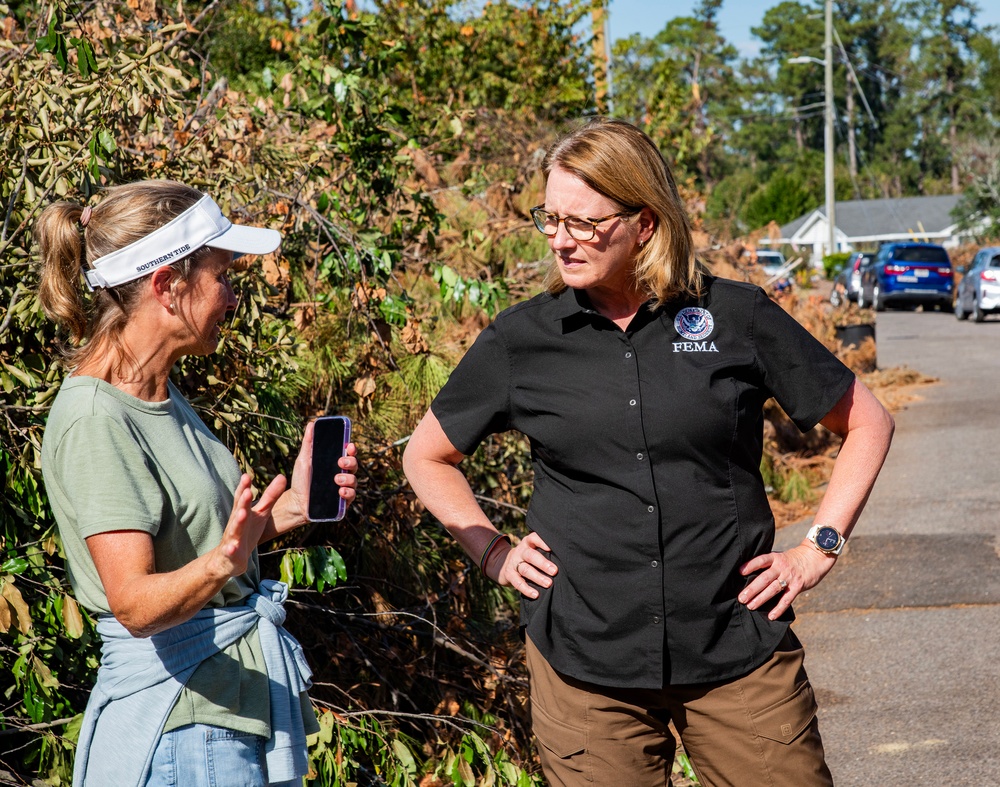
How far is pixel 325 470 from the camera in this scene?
2271 mm

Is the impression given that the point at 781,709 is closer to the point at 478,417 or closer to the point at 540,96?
the point at 478,417

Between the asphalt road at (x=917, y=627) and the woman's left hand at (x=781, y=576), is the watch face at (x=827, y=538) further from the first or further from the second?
the asphalt road at (x=917, y=627)

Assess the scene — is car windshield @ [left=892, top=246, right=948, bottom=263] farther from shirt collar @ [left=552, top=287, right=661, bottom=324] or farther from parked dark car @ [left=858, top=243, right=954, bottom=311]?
shirt collar @ [left=552, top=287, right=661, bottom=324]

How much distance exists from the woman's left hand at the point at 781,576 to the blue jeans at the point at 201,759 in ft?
3.54

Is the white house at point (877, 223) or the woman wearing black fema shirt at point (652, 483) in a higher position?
the woman wearing black fema shirt at point (652, 483)

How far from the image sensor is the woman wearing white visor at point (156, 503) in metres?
1.98

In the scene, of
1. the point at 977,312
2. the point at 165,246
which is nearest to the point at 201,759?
the point at 165,246

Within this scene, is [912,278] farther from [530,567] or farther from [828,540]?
[530,567]

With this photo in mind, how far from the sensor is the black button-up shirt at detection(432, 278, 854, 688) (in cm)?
236

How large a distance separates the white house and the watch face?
70.6m

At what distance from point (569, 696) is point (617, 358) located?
75cm

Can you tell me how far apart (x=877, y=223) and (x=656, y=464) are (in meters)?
77.6

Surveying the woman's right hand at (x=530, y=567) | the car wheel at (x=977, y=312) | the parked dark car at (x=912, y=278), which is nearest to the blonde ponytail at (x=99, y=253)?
the woman's right hand at (x=530, y=567)

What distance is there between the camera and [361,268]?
415 centimetres
